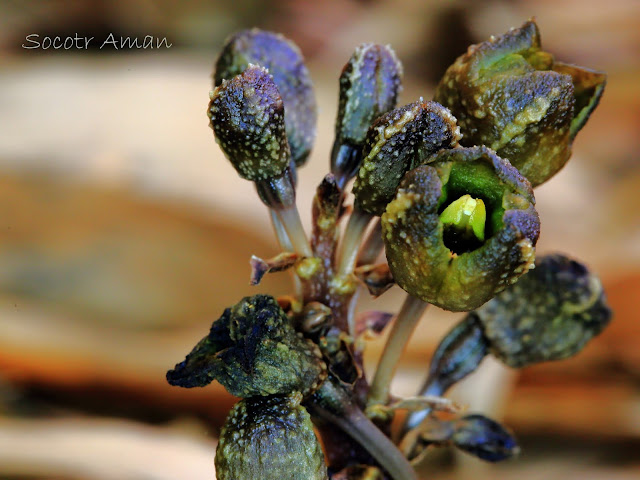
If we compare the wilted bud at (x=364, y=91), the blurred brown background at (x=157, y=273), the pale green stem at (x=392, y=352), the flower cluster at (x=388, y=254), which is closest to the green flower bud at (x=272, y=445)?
the flower cluster at (x=388, y=254)

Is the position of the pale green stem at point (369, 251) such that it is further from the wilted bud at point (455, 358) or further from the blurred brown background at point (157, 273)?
the blurred brown background at point (157, 273)

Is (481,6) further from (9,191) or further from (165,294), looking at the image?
(9,191)

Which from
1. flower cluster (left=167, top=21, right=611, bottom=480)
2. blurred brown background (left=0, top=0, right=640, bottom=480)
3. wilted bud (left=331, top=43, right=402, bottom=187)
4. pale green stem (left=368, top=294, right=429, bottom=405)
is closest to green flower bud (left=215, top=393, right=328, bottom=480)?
flower cluster (left=167, top=21, right=611, bottom=480)

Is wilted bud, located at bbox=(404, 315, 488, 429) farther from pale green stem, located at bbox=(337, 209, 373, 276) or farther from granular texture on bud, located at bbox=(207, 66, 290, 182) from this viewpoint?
granular texture on bud, located at bbox=(207, 66, 290, 182)

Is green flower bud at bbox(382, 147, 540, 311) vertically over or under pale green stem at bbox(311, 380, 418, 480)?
over

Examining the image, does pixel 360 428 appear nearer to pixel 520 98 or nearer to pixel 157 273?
pixel 520 98

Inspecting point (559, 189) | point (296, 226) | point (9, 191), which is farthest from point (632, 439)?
point (9, 191)
